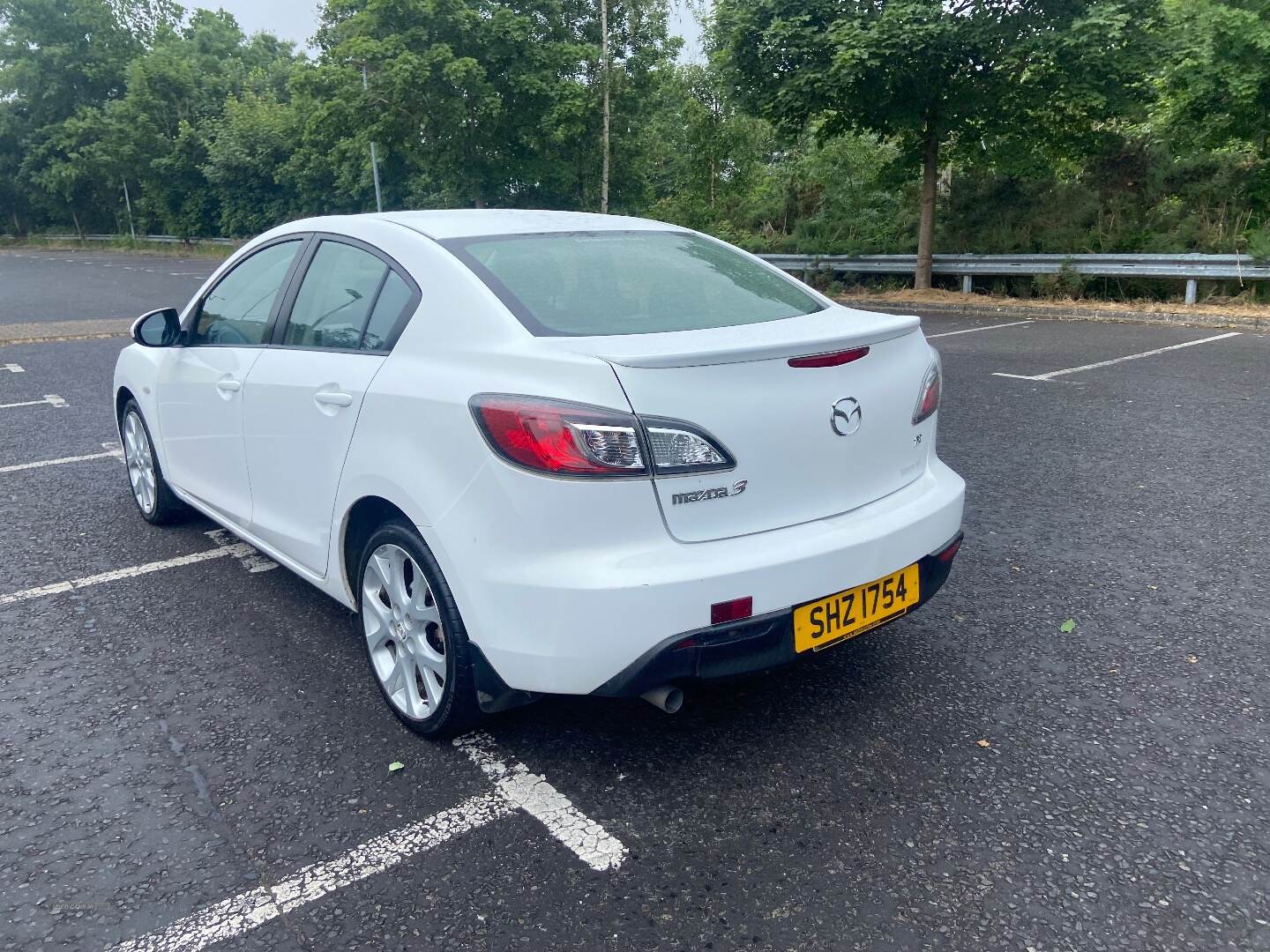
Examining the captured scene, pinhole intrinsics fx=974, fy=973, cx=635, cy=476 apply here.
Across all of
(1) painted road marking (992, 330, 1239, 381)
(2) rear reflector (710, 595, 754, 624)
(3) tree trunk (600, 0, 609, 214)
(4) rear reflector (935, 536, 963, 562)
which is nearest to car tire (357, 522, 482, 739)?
(2) rear reflector (710, 595, 754, 624)

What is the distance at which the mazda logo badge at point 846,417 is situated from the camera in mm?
2701

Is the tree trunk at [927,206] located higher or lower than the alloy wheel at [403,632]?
higher

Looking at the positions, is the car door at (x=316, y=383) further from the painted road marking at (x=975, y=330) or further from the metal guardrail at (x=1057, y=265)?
the metal guardrail at (x=1057, y=265)

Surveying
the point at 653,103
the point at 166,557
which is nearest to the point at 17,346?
the point at 166,557

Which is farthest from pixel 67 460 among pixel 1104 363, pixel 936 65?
pixel 936 65

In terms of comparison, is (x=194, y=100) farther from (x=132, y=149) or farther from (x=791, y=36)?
(x=791, y=36)

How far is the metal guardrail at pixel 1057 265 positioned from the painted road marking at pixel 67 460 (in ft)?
42.7

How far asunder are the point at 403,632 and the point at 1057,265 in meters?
14.1

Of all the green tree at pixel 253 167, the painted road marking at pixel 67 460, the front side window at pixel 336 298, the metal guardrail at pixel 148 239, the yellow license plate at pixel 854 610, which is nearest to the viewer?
the yellow license plate at pixel 854 610

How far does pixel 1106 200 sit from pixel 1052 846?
15395 mm

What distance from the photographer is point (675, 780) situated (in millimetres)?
2711

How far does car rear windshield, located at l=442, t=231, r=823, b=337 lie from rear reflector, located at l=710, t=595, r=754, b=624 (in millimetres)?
813

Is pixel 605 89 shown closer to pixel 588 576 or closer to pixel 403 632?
pixel 403 632

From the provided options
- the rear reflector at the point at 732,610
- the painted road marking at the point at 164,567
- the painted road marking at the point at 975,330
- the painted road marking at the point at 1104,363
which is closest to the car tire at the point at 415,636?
the rear reflector at the point at 732,610
